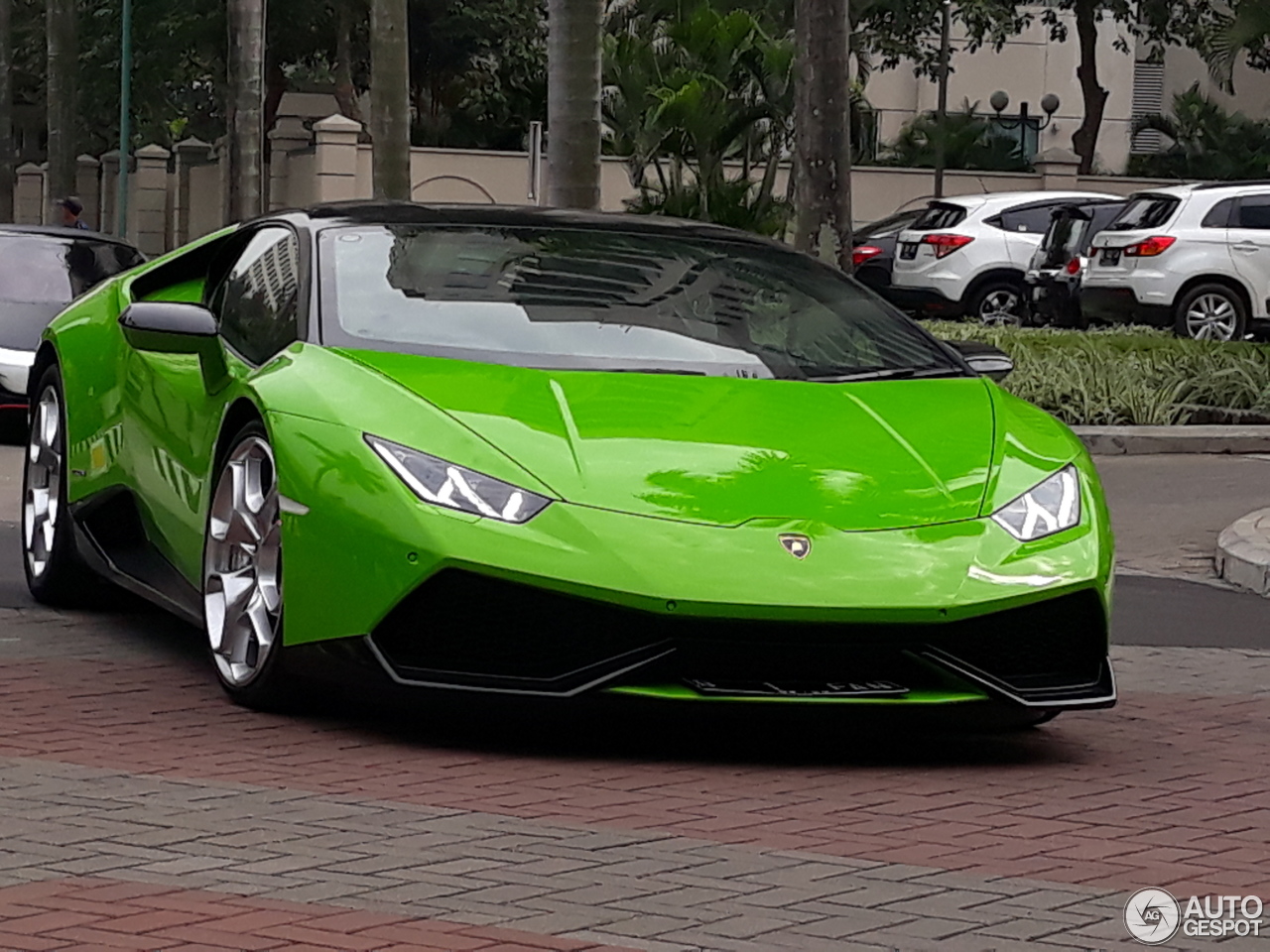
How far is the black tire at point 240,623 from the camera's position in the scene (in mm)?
6109

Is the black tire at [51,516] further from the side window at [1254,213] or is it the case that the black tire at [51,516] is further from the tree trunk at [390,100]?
the side window at [1254,213]

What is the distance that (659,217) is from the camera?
7637 millimetres

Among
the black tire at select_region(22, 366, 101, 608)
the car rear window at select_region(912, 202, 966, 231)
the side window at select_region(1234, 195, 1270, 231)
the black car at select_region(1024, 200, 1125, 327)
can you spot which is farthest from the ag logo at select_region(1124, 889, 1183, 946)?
the car rear window at select_region(912, 202, 966, 231)

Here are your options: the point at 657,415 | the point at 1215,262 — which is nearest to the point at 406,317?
the point at 657,415

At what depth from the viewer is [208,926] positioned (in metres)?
→ 4.21

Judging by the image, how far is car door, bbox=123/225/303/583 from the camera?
666cm

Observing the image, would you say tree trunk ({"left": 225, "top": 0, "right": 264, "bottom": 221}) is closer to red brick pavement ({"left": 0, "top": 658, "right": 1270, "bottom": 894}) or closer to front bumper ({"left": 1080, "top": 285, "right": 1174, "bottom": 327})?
front bumper ({"left": 1080, "top": 285, "right": 1174, "bottom": 327})

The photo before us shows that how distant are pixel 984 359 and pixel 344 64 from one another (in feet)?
142

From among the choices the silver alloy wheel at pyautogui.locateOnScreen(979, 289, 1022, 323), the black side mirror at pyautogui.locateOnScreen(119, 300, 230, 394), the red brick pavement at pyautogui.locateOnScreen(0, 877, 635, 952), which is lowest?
the silver alloy wheel at pyautogui.locateOnScreen(979, 289, 1022, 323)

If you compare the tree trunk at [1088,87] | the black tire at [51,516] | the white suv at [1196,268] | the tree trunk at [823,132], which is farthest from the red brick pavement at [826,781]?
the tree trunk at [1088,87]

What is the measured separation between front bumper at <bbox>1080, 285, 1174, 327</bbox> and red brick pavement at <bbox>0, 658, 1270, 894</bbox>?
1612 cm

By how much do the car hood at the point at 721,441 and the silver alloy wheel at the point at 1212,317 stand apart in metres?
16.4

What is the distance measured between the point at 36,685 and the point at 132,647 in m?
0.73

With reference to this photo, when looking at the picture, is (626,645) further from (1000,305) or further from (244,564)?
(1000,305)
